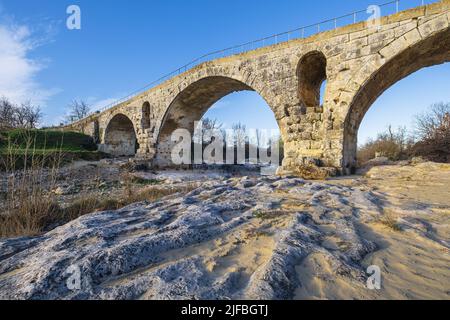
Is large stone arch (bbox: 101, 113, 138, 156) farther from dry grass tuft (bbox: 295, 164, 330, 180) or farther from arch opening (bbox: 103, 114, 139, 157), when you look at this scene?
dry grass tuft (bbox: 295, 164, 330, 180)

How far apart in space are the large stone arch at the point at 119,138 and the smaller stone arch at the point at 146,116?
5270 millimetres

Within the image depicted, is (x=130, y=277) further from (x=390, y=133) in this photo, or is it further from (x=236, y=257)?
(x=390, y=133)

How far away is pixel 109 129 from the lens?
78.9 ft

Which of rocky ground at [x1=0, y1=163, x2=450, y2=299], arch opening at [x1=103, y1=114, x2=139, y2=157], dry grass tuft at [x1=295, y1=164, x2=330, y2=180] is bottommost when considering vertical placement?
rocky ground at [x1=0, y1=163, x2=450, y2=299]

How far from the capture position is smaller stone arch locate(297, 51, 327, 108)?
9.53 meters

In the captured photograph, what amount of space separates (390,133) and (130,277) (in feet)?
107

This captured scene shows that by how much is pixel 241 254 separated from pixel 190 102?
15.0 metres

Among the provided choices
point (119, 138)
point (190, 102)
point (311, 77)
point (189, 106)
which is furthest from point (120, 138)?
point (311, 77)

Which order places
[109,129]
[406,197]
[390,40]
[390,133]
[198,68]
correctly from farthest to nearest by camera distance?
[390,133]
[109,129]
[198,68]
[390,40]
[406,197]

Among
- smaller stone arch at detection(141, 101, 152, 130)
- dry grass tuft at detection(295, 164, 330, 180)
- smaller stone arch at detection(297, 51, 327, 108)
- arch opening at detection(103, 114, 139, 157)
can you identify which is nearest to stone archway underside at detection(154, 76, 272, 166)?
smaller stone arch at detection(141, 101, 152, 130)

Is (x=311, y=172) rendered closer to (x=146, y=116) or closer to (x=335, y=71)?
(x=335, y=71)

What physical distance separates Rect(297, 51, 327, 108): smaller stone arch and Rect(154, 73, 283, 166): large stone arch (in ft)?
7.87
